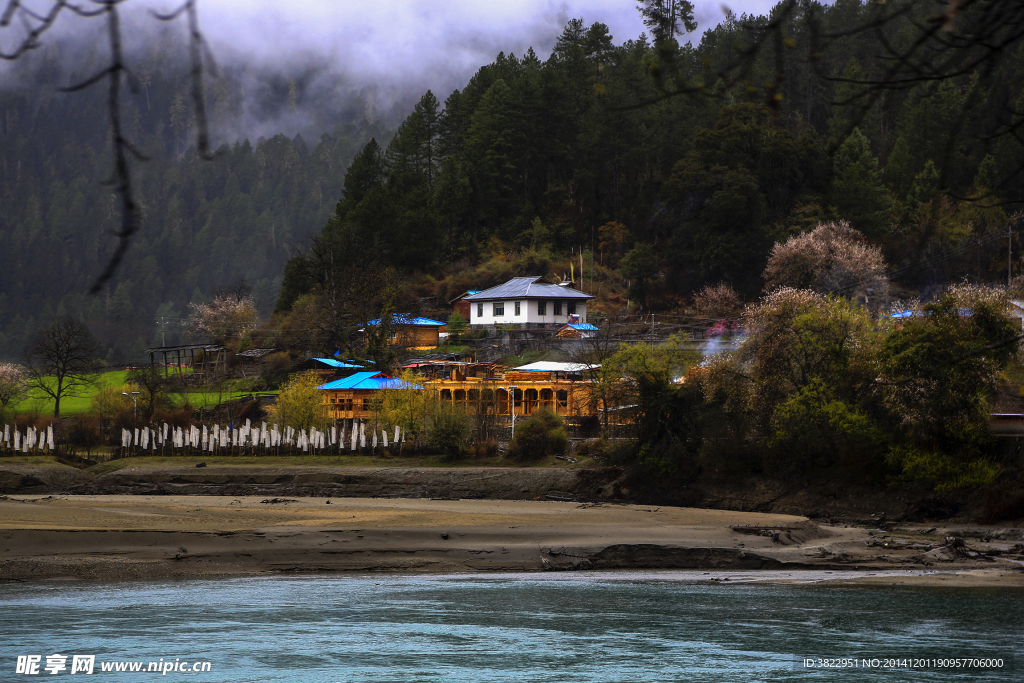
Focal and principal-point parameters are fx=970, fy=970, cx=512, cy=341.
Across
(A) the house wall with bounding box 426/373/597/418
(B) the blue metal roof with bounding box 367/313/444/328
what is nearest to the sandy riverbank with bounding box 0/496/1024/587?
(A) the house wall with bounding box 426/373/597/418

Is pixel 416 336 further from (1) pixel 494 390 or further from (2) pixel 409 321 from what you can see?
(1) pixel 494 390

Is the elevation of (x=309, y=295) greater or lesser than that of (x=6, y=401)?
greater

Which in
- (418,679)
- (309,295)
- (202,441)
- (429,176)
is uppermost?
(429,176)

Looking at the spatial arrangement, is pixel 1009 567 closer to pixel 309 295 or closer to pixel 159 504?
pixel 159 504

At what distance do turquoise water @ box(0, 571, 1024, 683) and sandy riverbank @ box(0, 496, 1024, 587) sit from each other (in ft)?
6.58

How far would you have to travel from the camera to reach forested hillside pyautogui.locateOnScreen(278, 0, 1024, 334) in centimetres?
7788

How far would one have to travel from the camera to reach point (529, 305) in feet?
271

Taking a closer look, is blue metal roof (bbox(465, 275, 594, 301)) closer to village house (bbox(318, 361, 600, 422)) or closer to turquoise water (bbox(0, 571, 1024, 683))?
village house (bbox(318, 361, 600, 422))

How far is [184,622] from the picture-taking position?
1991 cm

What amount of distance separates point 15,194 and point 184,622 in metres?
15.4

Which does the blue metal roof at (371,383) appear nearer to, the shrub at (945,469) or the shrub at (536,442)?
the shrub at (536,442)

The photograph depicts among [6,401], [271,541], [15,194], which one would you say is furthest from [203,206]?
[15,194]

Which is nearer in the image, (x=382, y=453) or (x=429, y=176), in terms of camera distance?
(x=382, y=453)

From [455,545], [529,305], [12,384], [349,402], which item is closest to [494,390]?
[349,402]
